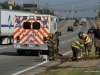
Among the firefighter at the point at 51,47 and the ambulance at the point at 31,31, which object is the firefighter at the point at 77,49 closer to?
the firefighter at the point at 51,47

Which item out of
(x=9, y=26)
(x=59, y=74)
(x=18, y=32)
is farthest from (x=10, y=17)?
(x=59, y=74)

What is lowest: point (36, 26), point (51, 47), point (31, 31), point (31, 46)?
point (31, 46)

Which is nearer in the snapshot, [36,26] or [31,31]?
[36,26]

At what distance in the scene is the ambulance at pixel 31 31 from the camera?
2612 centimetres

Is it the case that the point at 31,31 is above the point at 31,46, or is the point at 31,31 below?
above

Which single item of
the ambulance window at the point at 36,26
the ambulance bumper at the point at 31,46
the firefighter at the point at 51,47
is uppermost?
the ambulance window at the point at 36,26

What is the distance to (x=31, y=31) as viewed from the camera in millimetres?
26516

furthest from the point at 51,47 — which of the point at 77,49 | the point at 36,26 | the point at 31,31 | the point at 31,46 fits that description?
the point at 31,31

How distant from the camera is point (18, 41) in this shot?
26266mm

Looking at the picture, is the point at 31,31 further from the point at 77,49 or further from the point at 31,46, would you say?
the point at 77,49

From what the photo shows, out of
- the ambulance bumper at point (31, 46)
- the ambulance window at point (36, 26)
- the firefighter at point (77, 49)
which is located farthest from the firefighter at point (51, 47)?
the ambulance window at point (36, 26)

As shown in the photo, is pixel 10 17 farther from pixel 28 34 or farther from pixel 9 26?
pixel 28 34

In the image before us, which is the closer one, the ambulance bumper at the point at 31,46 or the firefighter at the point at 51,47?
the firefighter at the point at 51,47

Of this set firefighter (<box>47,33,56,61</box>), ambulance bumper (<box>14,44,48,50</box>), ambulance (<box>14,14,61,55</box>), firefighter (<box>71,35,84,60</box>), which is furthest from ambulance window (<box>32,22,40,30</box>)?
firefighter (<box>71,35,84,60</box>)
